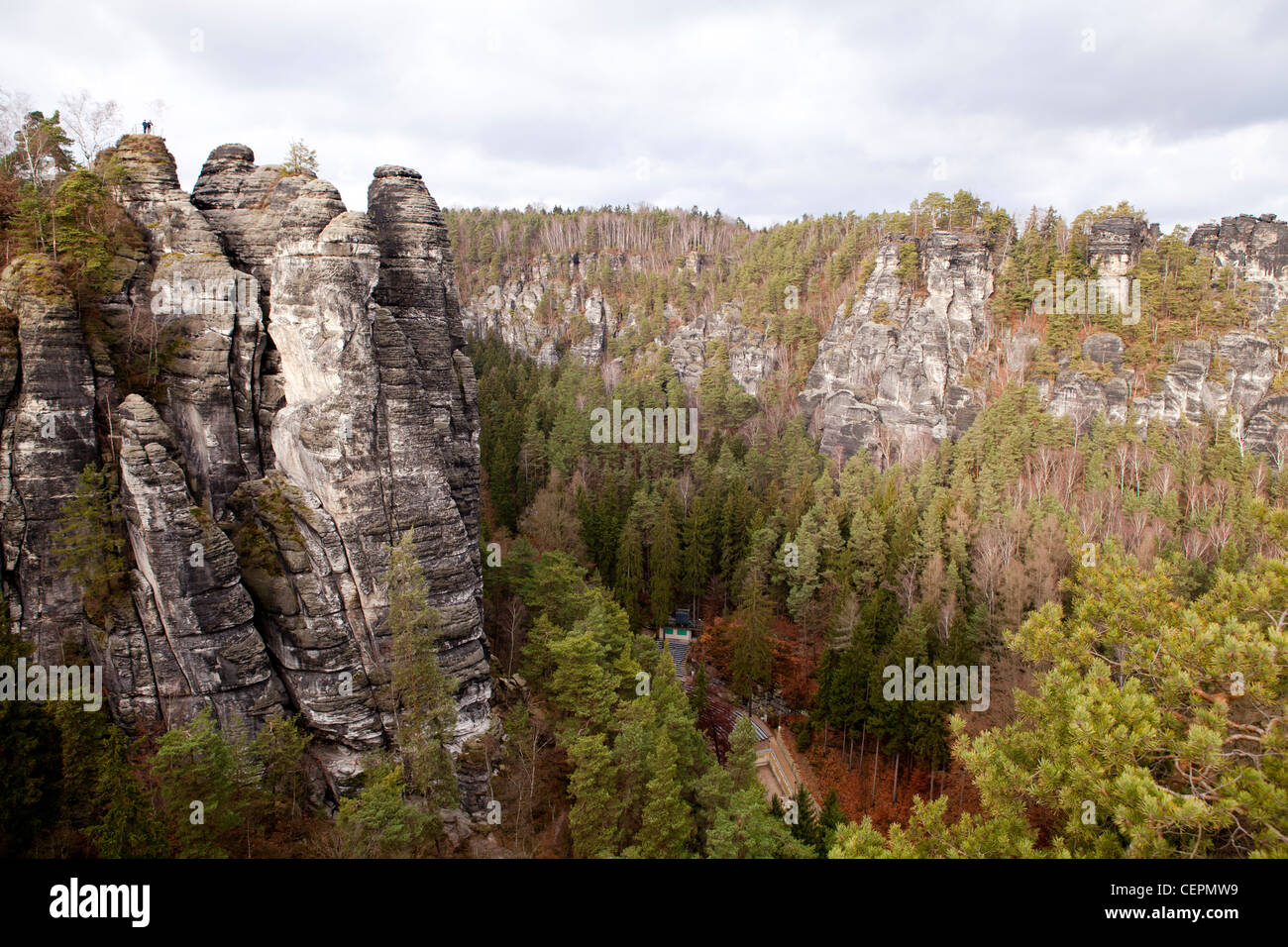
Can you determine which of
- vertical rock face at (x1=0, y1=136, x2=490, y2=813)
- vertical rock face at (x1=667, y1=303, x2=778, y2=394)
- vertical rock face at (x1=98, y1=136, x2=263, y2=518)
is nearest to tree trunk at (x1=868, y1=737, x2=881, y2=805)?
vertical rock face at (x1=0, y1=136, x2=490, y2=813)

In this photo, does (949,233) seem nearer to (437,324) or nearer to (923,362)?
(923,362)

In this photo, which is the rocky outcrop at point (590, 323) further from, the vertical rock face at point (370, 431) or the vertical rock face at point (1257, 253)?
the vertical rock face at point (370, 431)

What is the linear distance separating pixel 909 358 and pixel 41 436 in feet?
212

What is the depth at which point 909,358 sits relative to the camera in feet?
211

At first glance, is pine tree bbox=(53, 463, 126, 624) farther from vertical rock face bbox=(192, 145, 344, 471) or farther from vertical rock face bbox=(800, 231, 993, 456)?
vertical rock face bbox=(800, 231, 993, 456)

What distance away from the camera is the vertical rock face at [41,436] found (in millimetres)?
16203

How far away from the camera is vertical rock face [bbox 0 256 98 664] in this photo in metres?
16.2

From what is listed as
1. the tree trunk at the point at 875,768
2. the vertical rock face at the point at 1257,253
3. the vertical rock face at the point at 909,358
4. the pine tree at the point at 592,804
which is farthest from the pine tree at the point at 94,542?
the vertical rock face at the point at 1257,253

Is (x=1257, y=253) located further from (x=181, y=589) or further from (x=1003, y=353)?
(x=181, y=589)

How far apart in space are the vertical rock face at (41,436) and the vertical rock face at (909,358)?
58.1m

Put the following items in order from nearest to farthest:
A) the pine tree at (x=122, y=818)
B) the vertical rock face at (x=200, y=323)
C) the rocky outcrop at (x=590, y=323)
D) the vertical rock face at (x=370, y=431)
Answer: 1. the pine tree at (x=122, y=818)
2. the vertical rock face at (x=370, y=431)
3. the vertical rock face at (x=200, y=323)
4. the rocky outcrop at (x=590, y=323)

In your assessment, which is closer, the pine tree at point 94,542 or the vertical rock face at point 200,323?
the pine tree at point 94,542
